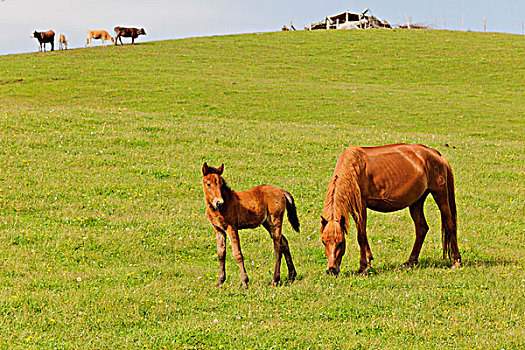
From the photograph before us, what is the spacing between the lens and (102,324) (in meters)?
7.44

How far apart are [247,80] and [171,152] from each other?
91.4 ft

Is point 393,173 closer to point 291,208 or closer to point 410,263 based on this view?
point 410,263

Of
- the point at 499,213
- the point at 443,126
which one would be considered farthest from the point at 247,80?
the point at 499,213

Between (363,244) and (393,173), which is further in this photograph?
(393,173)

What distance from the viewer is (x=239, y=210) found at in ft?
27.8

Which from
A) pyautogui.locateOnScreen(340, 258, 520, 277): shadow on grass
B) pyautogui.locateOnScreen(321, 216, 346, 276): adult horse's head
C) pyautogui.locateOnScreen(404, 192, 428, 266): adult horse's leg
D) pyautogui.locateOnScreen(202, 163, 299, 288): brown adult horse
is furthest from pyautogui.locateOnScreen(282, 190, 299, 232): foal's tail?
pyautogui.locateOnScreen(404, 192, 428, 266): adult horse's leg

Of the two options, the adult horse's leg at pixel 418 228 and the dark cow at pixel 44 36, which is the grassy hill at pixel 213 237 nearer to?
the adult horse's leg at pixel 418 228

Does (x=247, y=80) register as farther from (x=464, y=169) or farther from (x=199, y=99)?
(x=464, y=169)

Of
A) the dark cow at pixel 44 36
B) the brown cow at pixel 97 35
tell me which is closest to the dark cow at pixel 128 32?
the brown cow at pixel 97 35

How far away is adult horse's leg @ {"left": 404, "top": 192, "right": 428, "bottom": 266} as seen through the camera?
A: 1042 cm

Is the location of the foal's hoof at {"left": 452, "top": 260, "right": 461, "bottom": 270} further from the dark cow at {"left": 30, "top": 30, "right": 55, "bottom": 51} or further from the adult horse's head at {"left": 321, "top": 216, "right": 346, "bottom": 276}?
the dark cow at {"left": 30, "top": 30, "right": 55, "bottom": 51}

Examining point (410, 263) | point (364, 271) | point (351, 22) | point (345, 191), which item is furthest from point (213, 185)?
point (351, 22)

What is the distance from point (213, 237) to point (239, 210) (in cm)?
373

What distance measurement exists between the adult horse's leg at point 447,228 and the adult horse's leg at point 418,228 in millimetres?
340
